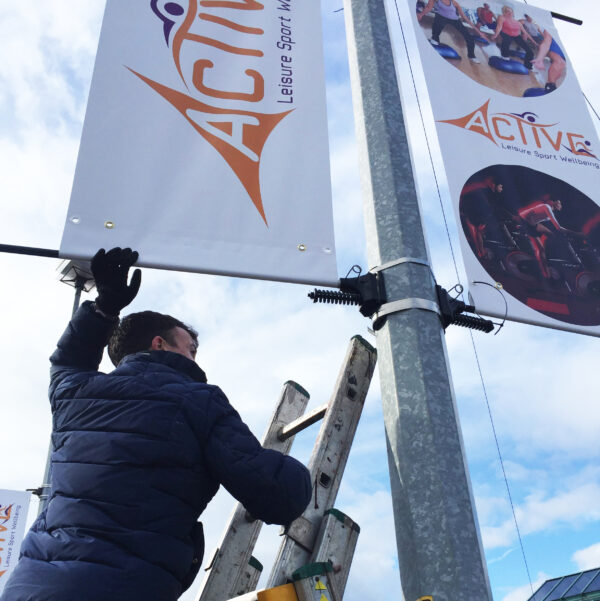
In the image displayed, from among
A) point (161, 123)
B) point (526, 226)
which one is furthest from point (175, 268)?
point (526, 226)

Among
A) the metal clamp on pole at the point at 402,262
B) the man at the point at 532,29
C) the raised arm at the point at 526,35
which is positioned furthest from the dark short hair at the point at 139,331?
the man at the point at 532,29

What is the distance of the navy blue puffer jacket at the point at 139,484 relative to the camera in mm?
1788

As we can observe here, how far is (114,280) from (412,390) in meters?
1.17

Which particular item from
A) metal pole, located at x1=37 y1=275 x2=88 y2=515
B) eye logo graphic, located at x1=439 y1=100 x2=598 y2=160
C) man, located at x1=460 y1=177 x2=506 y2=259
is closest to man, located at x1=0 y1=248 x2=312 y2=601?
Answer: man, located at x1=460 y1=177 x2=506 y2=259

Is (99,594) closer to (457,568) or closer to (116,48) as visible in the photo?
(457,568)

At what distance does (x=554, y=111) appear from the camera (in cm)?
489

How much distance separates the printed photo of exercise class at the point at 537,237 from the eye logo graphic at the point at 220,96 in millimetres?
1164

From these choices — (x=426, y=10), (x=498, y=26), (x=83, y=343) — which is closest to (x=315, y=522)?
(x=83, y=343)

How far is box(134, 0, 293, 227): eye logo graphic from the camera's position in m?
3.47

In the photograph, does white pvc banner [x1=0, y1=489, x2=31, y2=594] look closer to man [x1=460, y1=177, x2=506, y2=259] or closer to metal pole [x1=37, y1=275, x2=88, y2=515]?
metal pole [x1=37, y1=275, x2=88, y2=515]

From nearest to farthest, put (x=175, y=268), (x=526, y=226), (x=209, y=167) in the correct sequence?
(x=175, y=268) → (x=209, y=167) → (x=526, y=226)

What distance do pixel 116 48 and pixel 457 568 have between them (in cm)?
289

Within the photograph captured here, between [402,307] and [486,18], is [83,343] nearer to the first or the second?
[402,307]

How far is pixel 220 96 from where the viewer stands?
3.64 m
